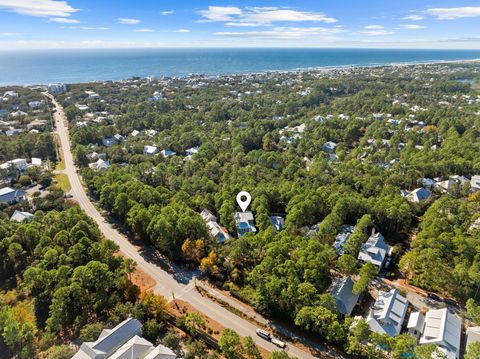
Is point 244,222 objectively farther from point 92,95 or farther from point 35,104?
point 92,95

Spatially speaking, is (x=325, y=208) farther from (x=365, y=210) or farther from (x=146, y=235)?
(x=146, y=235)

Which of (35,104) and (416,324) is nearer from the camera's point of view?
(416,324)

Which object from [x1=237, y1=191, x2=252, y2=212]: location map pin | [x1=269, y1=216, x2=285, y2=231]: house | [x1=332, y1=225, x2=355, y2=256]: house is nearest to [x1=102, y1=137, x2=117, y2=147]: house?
[x1=237, y1=191, x2=252, y2=212]: location map pin

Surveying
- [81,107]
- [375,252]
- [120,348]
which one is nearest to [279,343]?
[120,348]

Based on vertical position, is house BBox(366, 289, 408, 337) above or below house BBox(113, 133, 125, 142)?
below

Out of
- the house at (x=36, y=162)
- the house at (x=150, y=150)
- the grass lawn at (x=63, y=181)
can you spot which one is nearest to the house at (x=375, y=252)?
the house at (x=150, y=150)

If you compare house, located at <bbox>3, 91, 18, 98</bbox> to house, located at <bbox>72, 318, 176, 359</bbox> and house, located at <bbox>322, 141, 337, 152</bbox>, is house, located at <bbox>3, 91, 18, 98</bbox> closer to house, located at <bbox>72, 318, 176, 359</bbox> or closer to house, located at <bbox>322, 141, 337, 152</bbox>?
house, located at <bbox>322, 141, 337, 152</bbox>

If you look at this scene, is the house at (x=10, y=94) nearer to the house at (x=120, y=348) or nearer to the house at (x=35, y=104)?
the house at (x=35, y=104)
